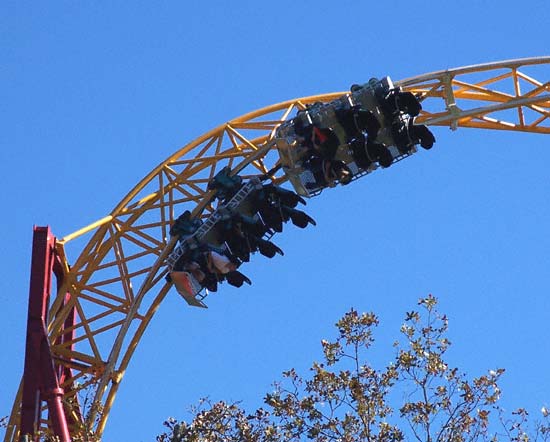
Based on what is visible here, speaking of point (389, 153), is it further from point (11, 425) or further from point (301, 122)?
point (11, 425)

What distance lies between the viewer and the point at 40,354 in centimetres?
3572

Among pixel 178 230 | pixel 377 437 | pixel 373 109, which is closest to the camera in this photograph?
pixel 377 437

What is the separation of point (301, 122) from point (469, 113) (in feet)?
8.51

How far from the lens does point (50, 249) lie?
36531 millimetres

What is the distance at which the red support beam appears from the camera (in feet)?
115

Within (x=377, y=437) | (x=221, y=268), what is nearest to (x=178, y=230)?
(x=221, y=268)

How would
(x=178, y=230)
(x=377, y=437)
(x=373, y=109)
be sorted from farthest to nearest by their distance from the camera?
(x=178, y=230) < (x=373, y=109) < (x=377, y=437)

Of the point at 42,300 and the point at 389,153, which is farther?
the point at 42,300

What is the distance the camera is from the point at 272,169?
34750 millimetres

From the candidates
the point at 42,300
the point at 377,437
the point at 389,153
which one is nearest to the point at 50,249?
the point at 42,300

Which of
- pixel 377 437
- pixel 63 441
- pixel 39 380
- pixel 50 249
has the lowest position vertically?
pixel 377 437

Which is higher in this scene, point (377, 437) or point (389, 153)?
point (389, 153)

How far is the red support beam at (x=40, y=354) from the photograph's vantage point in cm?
3500

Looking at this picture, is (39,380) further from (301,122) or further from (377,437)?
(377,437)
